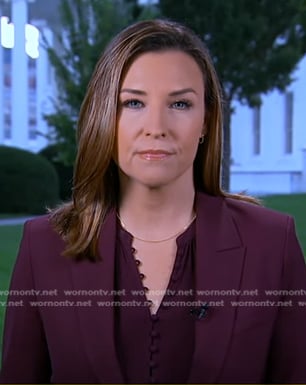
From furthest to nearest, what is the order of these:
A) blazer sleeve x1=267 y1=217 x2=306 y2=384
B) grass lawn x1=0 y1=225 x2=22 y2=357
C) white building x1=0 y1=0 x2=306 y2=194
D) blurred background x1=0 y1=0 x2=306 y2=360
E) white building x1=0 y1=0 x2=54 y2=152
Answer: white building x1=0 y1=0 x2=54 y2=152 → white building x1=0 y1=0 x2=306 y2=194 → blurred background x1=0 y1=0 x2=306 y2=360 → grass lawn x1=0 y1=225 x2=22 y2=357 → blazer sleeve x1=267 y1=217 x2=306 y2=384

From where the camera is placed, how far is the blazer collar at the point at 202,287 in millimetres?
1375

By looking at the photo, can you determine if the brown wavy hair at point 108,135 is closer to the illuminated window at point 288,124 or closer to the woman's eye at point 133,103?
the woman's eye at point 133,103

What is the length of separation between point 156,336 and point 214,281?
0.52ft

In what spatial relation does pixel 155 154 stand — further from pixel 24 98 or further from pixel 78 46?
pixel 24 98

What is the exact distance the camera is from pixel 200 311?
1.41 m

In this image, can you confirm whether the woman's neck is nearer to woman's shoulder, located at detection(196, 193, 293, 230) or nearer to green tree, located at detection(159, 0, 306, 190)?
woman's shoulder, located at detection(196, 193, 293, 230)

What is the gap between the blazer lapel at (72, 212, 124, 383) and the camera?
4.53 ft

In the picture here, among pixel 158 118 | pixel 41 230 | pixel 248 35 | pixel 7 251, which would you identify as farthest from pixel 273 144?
pixel 158 118

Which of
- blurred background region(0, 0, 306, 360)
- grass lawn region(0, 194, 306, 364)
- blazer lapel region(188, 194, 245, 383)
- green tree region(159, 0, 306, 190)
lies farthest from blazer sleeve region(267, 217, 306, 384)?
green tree region(159, 0, 306, 190)

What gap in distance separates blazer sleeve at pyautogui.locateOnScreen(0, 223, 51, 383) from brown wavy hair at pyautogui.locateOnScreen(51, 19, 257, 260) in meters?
0.11

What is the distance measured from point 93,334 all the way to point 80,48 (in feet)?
45.8

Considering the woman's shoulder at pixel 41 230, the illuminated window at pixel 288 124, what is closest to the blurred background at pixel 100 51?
the illuminated window at pixel 288 124

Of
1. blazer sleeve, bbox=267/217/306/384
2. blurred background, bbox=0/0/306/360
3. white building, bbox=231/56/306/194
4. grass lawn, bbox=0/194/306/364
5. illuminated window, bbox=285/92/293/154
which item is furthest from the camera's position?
illuminated window, bbox=285/92/293/154

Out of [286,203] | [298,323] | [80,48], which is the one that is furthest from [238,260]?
[80,48]
